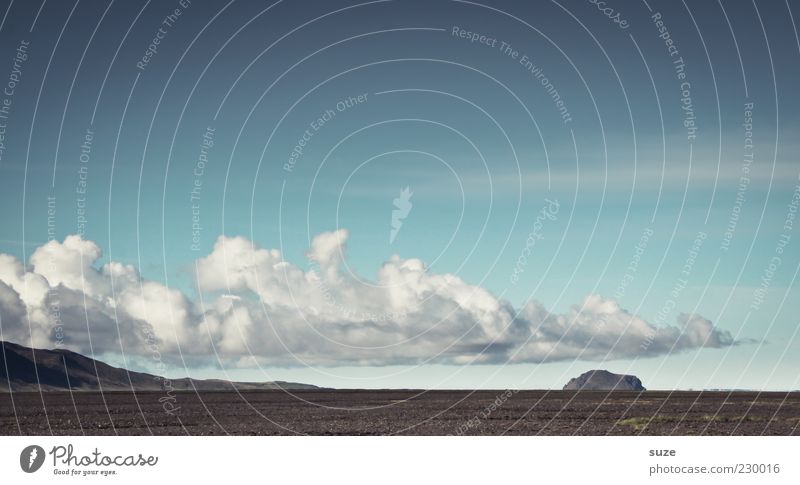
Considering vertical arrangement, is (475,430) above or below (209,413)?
below

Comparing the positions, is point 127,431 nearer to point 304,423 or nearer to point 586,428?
point 304,423

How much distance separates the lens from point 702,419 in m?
96.8
